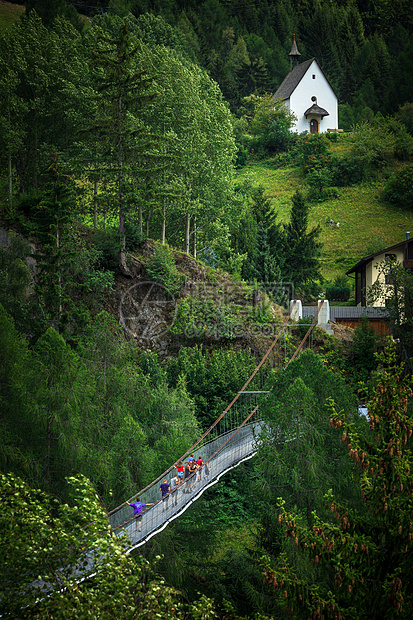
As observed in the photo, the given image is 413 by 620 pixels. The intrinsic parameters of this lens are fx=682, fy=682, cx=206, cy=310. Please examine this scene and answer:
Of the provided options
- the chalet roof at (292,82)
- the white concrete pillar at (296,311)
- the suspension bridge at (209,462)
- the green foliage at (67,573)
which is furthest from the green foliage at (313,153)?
the green foliage at (67,573)

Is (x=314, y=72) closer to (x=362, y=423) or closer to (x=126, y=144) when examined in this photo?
(x=126, y=144)

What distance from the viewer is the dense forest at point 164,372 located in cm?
1470

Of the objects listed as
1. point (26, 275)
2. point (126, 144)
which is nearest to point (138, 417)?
point (26, 275)

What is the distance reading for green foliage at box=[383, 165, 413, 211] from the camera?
64750 millimetres

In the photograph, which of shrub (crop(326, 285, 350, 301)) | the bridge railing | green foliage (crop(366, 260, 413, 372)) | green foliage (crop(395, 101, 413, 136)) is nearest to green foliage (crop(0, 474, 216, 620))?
the bridge railing

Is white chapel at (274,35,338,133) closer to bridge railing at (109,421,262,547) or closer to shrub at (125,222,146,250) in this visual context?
shrub at (125,222,146,250)

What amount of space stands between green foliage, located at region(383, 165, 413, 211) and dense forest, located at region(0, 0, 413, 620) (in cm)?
1857

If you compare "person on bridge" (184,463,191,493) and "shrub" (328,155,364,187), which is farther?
"shrub" (328,155,364,187)

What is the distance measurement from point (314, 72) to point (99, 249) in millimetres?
53191

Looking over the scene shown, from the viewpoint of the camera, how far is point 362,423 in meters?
25.6

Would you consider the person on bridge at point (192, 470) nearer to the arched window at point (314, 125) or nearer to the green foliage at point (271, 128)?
the green foliage at point (271, 128)

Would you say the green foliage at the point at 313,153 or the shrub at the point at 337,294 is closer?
the shrub at the point at 337,294

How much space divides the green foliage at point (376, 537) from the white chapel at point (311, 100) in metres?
67.2

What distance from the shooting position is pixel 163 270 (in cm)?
3866
